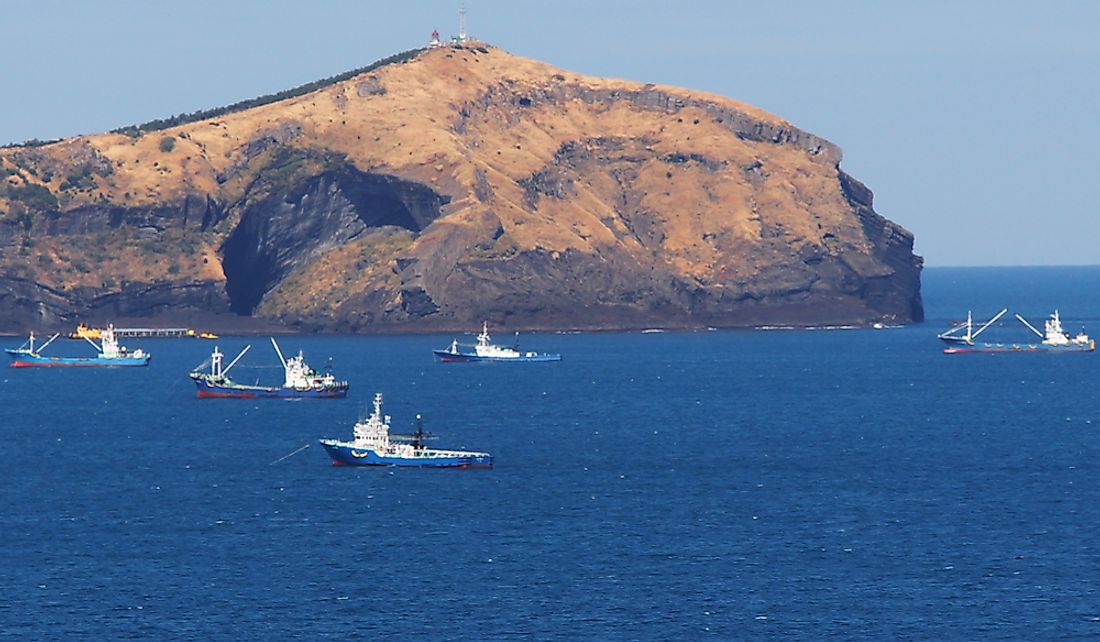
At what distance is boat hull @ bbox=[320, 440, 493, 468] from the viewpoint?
14488 cm

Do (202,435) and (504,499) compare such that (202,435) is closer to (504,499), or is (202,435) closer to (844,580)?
(504,499)

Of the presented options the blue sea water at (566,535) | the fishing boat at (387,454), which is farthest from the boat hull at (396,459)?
the blue sea water at (566,535)

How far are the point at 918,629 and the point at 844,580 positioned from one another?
10.7m

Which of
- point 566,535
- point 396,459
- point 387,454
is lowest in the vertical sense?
point 566,535

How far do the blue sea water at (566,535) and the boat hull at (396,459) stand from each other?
59.0 inches

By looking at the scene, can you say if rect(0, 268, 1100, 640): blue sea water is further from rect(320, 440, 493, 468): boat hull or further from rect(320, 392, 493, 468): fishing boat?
rect(320, 392, 493, 468): fishing boat

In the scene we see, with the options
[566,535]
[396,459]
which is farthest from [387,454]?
[566,535]

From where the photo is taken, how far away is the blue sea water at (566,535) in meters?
94.6

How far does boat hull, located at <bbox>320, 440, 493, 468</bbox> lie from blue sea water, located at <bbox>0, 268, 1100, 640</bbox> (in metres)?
1.50

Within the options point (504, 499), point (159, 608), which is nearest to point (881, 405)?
point (504, 499)

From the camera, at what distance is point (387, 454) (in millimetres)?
146125

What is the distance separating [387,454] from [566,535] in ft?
108

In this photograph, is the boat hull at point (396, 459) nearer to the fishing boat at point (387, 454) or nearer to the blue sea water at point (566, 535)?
the fishing boat at point (387, 454)

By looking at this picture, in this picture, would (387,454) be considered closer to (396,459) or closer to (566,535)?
(396,459)
